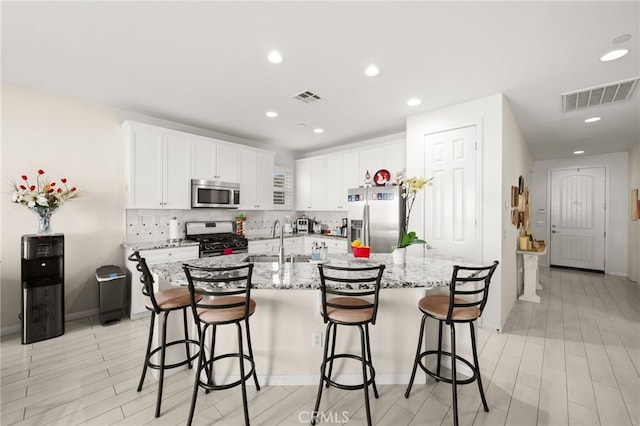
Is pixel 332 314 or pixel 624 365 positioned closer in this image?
pixel 332 314

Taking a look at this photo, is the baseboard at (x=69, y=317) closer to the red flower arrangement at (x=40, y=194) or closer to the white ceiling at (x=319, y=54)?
the red flower arrangement at (x=40, y=194)

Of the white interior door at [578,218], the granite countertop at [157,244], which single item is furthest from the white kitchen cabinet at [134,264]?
the white interior door at [578,218]

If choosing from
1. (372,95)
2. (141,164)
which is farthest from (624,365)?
(141,164)

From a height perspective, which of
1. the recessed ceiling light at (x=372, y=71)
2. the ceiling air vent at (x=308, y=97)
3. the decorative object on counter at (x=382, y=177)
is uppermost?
the ceiling air vent at (x=308, y=97)

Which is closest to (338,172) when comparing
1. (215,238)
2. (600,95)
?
(215,238)

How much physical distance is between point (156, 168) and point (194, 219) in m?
1.02

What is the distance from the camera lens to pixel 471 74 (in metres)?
2.83

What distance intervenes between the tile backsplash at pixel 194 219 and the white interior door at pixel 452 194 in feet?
7.41

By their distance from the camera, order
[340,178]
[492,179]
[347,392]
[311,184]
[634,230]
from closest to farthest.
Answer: [347,392] < [492,179] < [340,178] < [634,230] < [311,184]

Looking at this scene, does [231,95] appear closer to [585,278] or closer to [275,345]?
[275,345]

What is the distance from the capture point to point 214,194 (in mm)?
4586

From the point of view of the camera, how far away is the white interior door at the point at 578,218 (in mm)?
6438

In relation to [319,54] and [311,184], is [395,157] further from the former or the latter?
[319,54]

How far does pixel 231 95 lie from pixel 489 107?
3.02 metres
